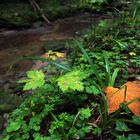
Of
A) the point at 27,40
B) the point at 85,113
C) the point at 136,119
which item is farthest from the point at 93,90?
the point at 27,40

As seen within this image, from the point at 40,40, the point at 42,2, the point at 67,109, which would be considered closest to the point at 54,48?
the point at 40,40

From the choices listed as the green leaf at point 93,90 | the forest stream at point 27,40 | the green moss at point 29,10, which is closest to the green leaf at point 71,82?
the green leaf at point 93,90

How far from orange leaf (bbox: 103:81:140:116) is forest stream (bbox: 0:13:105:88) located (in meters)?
2.28

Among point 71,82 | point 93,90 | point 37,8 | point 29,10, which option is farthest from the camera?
point 37,8

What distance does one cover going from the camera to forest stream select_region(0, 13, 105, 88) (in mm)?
4990

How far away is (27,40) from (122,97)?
5.10 m

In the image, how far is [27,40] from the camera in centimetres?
699

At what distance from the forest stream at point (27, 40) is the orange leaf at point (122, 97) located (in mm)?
2278

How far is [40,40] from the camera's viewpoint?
22.7ft

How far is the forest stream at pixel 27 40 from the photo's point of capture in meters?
4.99

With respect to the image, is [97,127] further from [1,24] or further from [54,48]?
[1,24]

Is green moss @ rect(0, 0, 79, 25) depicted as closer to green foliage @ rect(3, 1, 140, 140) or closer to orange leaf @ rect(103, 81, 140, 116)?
green foliage @ rect(3, 1, 140, 140)

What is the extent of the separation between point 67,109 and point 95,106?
0.28 m

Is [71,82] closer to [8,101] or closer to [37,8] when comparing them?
[8,101]
